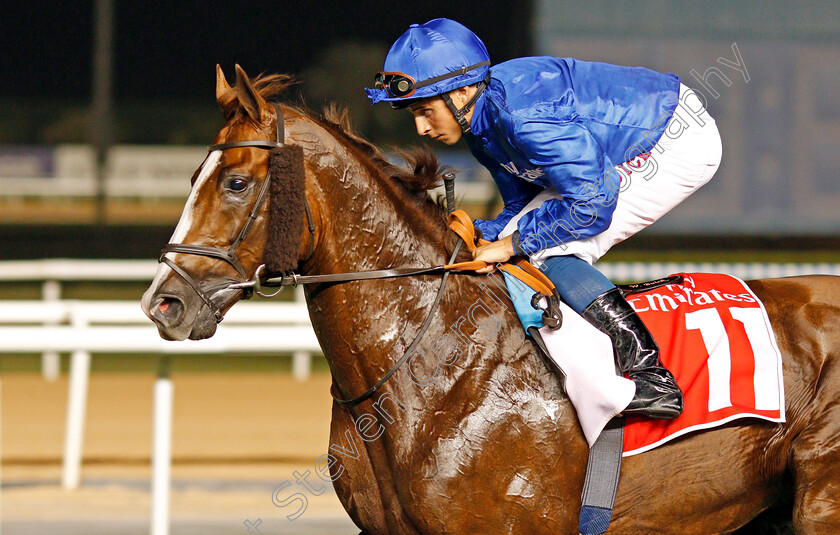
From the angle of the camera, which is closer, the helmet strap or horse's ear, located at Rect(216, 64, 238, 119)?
horse's ear, located at Rect(216, 64, 238, 119)

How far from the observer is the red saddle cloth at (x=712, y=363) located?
2199 mm

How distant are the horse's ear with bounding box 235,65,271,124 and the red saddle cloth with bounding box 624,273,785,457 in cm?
103

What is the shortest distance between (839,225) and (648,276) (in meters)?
3.04

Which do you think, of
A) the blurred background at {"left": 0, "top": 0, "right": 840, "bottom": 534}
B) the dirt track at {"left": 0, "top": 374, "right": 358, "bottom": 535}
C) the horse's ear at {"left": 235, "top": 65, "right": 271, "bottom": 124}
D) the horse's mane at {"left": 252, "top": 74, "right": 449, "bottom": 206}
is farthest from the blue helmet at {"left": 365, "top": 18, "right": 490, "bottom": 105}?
the blurred background at {"left": 0, "top": 0, "right": 840, "bottom": 534}

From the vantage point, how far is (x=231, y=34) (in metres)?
7.70

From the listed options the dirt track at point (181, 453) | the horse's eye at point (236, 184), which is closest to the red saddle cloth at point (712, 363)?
the horse's eye at point (236, 184)

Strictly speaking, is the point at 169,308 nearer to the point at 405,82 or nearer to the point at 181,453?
the point at 405,82

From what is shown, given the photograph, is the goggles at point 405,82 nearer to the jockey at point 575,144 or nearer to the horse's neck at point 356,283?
the jockey at point 575,144

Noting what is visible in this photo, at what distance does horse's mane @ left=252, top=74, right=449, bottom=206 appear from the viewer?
89.8 inches

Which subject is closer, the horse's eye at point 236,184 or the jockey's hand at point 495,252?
the horse's eye at point 236,184

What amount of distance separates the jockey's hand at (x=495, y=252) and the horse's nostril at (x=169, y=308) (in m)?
0.74

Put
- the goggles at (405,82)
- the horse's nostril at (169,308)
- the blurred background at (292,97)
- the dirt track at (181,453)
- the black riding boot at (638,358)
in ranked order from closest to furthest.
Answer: the horse's nostril at (169,308) → the black riding boot at (638,358) → the goggles at (405,82) → the dirt track at (181,453) → the blurred background at (292,97)

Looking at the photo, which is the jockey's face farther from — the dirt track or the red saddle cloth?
the dirt track

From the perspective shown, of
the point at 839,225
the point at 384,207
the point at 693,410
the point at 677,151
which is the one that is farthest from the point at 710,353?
the point at 839,225
